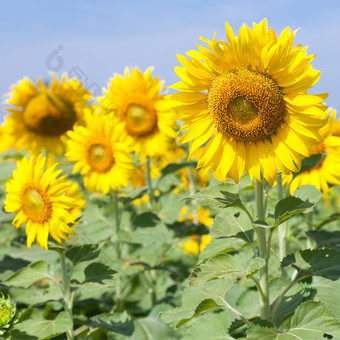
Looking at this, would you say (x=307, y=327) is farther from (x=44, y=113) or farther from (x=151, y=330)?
(x=44, y=113)

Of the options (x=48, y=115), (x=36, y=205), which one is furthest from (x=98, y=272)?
(x=48, y=115)

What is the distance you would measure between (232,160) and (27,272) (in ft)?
4.28

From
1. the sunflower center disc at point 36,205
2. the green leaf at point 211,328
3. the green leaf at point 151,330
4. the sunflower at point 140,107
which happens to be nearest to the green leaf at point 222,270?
the green leaf at point 211,328

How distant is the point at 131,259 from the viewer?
411 cm

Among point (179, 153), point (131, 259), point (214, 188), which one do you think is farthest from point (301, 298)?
point (179, 153)

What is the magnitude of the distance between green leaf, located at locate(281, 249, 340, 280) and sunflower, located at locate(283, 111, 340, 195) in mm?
921

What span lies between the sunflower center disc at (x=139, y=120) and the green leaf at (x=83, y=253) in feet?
5.44

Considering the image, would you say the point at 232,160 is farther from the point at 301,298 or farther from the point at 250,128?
the point at 301,298

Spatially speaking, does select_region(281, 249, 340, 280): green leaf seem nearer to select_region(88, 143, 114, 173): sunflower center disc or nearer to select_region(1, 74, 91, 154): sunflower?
select_region(88, 143, 114, 173): sunflower center disc

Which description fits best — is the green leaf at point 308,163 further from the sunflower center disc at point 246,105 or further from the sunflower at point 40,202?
the sunflower at point 40,202

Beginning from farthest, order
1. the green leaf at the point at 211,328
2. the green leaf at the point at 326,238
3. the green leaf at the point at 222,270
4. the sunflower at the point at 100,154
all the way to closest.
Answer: the sunflower at the point at 100,154, the green leaf at the point at 326,238, the green leaf at the point at 211,328, the green leaf at the point at 222,270

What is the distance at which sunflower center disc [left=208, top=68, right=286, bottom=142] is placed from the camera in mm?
2295

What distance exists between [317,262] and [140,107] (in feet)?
7.73

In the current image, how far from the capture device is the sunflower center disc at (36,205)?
108 inches
